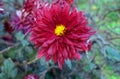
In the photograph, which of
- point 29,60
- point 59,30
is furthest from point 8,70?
point 59,30

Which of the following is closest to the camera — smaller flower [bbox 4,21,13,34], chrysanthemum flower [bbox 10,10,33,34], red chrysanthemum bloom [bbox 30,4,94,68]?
red chrysanthemum bloom [bbox 30,4,94,68]

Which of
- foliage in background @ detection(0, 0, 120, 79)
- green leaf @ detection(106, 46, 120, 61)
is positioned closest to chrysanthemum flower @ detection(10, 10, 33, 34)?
foliage in background @ detection(0, 0, 120, 79)

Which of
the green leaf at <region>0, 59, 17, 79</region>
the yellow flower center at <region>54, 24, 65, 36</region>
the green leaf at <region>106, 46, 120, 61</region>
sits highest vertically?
the yellow flower center at <region>54, 24, 65, 36</region>

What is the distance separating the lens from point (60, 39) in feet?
2.82

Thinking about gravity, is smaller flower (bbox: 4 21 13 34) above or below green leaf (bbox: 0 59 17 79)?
above

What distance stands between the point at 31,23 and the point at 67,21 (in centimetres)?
12

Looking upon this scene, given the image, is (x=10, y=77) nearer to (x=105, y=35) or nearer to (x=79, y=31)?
(x=79, y=31)

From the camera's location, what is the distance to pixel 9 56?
1.10 meters

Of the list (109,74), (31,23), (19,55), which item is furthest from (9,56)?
(109,74)

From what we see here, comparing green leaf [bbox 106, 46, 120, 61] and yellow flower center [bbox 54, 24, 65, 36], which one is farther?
green leaf [bbox 106, 46, 120, 61]

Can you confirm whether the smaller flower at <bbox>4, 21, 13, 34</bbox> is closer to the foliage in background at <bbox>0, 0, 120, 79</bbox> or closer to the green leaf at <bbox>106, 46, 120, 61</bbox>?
the foliage in background at <bbox>0, 0, 120, 79</bbox>

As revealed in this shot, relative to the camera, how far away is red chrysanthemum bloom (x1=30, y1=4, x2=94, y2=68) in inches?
32.9

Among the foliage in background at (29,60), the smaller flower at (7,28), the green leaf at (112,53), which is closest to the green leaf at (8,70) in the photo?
the foliage in background at (29,60)

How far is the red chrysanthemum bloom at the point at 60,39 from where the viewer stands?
0.84 m
